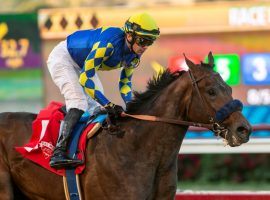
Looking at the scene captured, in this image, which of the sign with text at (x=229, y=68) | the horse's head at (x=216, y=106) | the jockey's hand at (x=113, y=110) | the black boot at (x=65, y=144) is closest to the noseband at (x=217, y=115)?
the horse's head at (x=216, y=106)

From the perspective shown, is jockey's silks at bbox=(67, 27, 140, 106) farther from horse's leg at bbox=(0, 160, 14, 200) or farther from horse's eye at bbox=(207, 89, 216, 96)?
horse's leg at bbox=(0, 160, 14, 200)

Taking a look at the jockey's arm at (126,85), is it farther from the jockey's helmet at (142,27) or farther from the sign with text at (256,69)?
the sign with text at (256,69)

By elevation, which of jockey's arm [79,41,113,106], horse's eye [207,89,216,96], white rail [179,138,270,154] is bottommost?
white rail [179,138,270,154]

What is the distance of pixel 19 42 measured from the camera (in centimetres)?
835

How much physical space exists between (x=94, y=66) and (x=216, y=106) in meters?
0.83

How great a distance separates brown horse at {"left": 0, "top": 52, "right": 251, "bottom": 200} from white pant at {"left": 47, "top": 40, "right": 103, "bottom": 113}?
11.7 inches

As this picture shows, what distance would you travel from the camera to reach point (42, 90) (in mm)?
8289

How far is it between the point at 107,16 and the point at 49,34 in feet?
2.20

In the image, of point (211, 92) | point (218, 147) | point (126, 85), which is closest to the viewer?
point (211, 92)

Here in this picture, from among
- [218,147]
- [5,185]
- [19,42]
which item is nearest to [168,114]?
[5,185]

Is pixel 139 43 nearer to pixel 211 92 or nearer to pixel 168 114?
pixel 168 114

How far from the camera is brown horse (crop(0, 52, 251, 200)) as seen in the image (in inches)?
181

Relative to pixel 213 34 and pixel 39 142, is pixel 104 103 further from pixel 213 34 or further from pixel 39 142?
pixel 213 34

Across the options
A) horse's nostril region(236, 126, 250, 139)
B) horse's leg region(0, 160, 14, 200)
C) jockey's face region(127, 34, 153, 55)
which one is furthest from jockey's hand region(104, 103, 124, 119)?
horse's leg region(0, 160, 14, 200)
